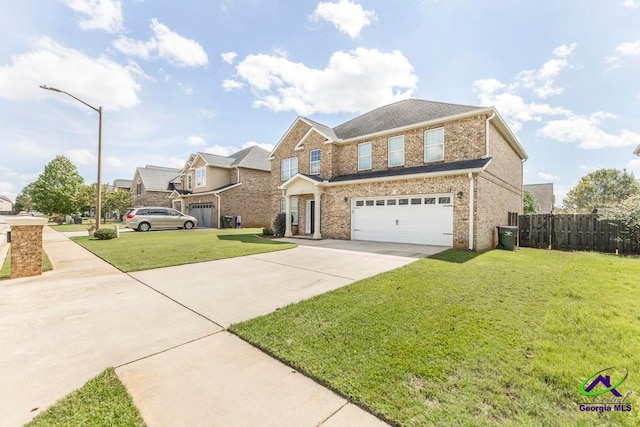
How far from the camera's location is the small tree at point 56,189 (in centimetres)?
3488

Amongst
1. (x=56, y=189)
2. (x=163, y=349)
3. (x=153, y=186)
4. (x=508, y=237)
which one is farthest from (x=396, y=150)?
(x=56, y=189)

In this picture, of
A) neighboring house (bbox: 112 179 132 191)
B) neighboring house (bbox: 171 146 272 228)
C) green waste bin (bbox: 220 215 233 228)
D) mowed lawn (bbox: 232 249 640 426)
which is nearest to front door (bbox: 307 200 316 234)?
green waste bin (bbox: 220 215 233 228)

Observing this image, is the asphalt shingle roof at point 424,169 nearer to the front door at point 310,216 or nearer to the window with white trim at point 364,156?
the window with white trim at point 364,156

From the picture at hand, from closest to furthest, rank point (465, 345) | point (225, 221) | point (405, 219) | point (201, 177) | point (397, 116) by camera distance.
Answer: point (465, 345) → point (405, 219) → point (397, 116) → point (225, 221) → point (201, 177)

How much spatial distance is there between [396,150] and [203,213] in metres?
19.4

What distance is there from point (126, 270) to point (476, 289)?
8284mm

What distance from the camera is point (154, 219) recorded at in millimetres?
20234

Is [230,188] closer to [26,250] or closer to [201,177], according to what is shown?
[201,177]

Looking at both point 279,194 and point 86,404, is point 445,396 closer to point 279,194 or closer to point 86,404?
point 86,404

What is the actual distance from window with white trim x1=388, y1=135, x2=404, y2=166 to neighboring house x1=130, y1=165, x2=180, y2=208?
29.7 meters

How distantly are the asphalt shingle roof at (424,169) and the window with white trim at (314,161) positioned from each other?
2054mm

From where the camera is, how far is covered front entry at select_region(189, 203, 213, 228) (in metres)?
24.2

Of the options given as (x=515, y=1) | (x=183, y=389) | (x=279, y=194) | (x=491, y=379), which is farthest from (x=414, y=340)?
(x=279, y=194)

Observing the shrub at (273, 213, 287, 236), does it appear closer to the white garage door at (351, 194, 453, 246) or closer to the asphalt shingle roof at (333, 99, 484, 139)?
the white garage door at (351, 194, 453, 246)
